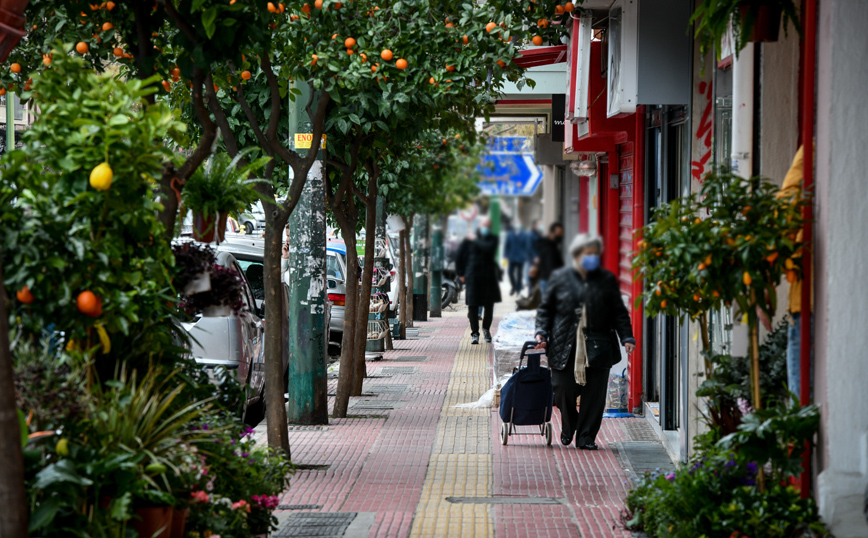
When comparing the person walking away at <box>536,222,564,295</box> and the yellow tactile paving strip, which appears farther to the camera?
the yellow tactile paving strip

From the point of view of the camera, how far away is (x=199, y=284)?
18.8ft

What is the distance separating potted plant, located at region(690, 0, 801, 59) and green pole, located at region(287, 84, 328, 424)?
5.56m

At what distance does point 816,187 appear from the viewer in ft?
17.0

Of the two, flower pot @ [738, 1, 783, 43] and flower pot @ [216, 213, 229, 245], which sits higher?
flower pot @ [738, 1, 783, 43]

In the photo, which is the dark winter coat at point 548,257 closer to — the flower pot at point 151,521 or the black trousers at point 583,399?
the flower pot at point 151,521

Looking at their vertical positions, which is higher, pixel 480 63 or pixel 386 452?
pixel 480 63

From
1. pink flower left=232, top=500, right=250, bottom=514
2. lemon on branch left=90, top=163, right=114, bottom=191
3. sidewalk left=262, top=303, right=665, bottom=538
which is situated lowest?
sidewalk left=262, top=303, right=665, bottom=538

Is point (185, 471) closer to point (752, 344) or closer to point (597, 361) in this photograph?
point (752, 344)

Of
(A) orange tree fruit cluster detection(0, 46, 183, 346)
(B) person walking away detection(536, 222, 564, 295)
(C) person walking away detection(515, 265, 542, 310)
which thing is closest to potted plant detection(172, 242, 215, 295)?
(A) orange tree fruit cluster detection(0, 46, 183, 346)

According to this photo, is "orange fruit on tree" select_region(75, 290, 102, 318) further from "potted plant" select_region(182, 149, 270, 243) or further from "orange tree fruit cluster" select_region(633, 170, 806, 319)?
"orange tree fruit cluster" select_region(633, 170, 806, 319)

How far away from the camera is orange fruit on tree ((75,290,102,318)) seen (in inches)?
176

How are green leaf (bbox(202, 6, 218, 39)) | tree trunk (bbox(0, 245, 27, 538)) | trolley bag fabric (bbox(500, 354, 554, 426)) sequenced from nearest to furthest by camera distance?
tree trunk (bbox(0, 245, 27, 538)) → green leaf (bbox(202, 6, 218, 39)) → trolley bag fabric (bbox(500, 354, 554, 426))

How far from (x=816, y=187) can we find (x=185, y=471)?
10.9 feet

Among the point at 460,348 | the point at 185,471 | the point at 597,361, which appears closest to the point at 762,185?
the point at 185,471
